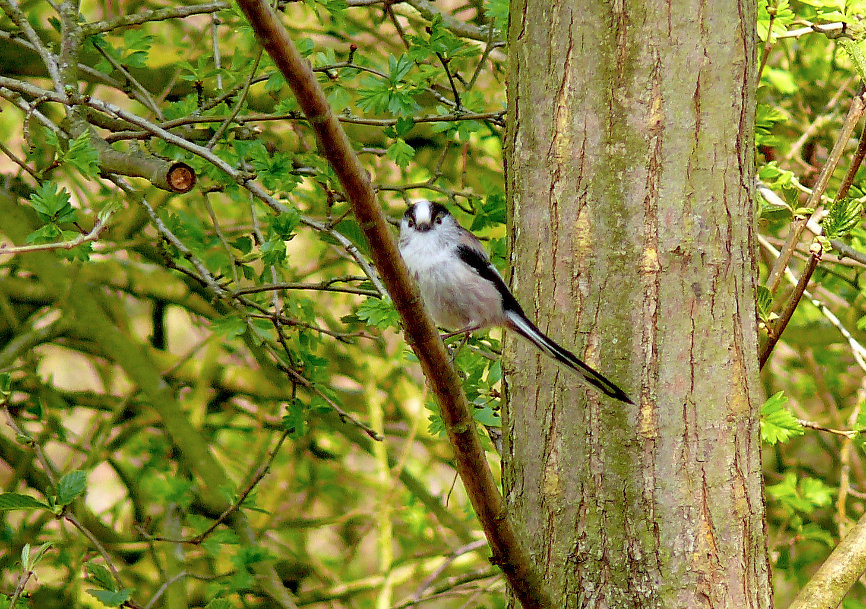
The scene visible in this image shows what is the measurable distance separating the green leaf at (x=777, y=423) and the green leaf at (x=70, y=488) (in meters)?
1.91

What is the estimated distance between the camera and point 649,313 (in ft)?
6.54

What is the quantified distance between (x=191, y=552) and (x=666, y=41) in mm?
3745

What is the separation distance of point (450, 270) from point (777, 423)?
42.0 inches

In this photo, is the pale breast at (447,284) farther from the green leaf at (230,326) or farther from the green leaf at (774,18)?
the green leaf at (774,18)

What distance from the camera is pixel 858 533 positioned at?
2232mm

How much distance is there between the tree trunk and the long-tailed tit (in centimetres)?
44

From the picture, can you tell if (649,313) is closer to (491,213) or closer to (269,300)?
(491,213)

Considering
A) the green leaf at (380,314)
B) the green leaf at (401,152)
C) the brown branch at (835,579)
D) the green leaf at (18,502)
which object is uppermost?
the green leaf at (401,152)

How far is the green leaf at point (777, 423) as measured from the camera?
2410 millimetres

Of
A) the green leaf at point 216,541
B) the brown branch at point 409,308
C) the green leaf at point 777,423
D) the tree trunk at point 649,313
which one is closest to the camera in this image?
the brown branch at point 409,308

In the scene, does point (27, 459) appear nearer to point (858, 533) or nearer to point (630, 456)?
point (630, 456)

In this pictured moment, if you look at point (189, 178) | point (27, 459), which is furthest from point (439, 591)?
point (189, 178)

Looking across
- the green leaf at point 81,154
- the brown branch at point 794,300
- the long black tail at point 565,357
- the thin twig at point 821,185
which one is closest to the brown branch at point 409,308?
the long black tail at point 565,357

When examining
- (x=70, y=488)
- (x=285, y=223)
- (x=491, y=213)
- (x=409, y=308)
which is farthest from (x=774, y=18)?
(x=70, y=488)
